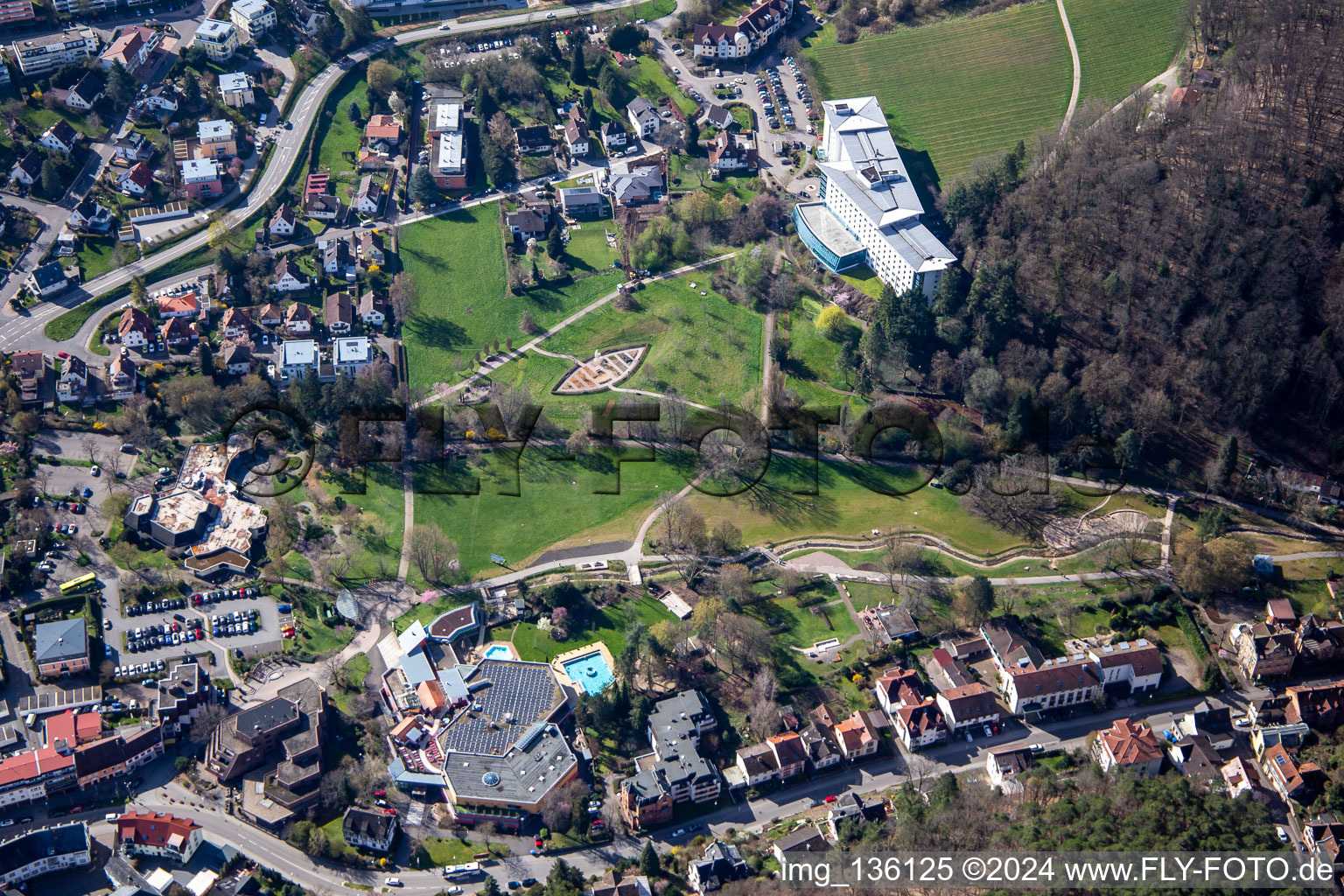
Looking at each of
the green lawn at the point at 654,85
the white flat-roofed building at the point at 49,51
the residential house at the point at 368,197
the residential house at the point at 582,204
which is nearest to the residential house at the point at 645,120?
the green lawn at the point at 654,85

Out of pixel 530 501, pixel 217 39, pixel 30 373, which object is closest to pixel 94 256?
pixel 30 373

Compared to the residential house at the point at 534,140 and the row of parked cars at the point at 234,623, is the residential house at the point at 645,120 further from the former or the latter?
the row of parked cars at the point at 234,623

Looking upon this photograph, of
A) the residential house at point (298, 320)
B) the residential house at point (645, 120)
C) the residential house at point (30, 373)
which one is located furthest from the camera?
the residential house at point (645, 120)

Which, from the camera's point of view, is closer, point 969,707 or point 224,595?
point 969,707

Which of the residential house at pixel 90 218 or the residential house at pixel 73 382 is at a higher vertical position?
the residential house at pixel 90 218

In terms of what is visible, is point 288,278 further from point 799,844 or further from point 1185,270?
point 1185,270

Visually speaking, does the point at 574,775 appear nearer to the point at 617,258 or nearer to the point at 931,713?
the point at 931,713
